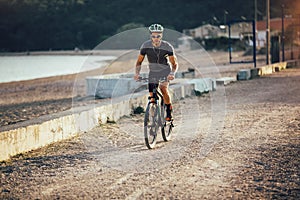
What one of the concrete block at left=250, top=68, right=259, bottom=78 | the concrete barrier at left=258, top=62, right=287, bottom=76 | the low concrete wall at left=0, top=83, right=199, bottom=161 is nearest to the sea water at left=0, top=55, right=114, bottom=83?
the concrete barrier at left=258, top=62, right=287, bottom=76

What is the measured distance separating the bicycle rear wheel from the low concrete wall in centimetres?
153

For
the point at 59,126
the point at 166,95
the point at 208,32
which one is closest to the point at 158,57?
the point at 166,95

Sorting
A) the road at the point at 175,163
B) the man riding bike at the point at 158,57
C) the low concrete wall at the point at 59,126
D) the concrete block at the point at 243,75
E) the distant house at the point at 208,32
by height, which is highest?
the distant house at the point at 208,32

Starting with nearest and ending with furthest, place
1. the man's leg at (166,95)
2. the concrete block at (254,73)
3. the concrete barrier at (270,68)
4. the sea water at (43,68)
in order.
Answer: the man's leg at (166,95) < the concrete block at (254,73) < the concrete barrier at (270,68) < the sea water at (43,68)

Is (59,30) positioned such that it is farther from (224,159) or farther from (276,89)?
(224,159)

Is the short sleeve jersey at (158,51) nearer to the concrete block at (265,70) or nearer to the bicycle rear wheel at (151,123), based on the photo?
the bicycle rear wheel at (151,123)

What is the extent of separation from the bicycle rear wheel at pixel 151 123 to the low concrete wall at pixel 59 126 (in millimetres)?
1533

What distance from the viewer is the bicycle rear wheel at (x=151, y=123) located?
7.24 m

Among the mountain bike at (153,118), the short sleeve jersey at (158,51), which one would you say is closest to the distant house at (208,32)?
the mountain bike at (153,118)

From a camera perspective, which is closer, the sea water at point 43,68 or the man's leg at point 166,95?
the man's leg at point 166,95

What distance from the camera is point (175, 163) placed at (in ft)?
20.9

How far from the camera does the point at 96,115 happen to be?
30.2ft

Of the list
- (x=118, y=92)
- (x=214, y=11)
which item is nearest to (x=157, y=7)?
(x=214, y=11)

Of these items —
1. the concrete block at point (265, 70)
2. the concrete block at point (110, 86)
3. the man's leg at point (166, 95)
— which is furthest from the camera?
the concrete block at point (265, 70)
